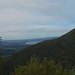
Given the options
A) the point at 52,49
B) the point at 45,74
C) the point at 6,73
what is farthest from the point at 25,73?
the point at 52,49

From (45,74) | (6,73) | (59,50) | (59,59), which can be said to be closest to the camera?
(45,74)

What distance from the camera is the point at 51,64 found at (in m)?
13.4

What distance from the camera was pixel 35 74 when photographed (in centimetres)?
1268

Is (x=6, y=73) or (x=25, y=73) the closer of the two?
(x=25, y=73)

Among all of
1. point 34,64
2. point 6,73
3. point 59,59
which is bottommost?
point 6,73

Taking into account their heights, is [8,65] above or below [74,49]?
below

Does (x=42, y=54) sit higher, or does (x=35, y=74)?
(x=35, y=74)

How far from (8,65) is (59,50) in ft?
80.6

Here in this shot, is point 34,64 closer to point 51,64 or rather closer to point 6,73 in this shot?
Result: point 51,64

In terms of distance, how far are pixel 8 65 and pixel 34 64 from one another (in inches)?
2234

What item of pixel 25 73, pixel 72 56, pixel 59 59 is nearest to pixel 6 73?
pixel 59 59

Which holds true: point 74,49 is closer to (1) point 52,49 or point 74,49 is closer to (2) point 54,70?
(1) point 52,49

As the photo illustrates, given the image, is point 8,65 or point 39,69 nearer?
point 39,69

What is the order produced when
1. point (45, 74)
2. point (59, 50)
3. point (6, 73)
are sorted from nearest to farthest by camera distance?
point (45, 74)
point (6, 73)
point (59, 50)
